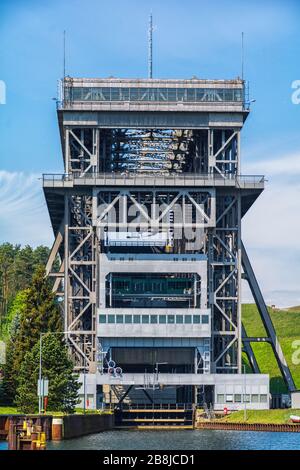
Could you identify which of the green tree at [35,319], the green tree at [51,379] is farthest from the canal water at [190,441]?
the green tree at [35,319]

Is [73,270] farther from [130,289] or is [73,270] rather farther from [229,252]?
[229,252]

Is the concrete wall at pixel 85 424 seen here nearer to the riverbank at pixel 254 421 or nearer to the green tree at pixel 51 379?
the green tree at pixel 51 379

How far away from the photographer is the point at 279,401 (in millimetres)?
165500

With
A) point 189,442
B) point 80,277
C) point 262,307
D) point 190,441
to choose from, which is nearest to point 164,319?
point 80,277

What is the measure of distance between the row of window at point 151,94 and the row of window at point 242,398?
39.7m

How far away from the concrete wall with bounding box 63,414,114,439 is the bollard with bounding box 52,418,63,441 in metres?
1.12

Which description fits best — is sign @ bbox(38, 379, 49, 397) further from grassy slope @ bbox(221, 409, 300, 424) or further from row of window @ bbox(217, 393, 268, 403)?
row of window @ bbox(217, 393, 268, 403)

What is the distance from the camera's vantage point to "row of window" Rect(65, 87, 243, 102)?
15950cm

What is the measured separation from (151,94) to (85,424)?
5760cm

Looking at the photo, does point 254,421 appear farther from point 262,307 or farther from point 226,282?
point 262,307

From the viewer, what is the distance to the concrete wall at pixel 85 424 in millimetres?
103812

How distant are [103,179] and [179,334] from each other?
23036 mm

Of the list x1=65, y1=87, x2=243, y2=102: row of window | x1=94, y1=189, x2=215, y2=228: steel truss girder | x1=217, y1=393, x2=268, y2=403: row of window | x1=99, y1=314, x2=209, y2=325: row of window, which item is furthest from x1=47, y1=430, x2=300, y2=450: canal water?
x1=65, y1=87, x2=243, y2=102: row of window
